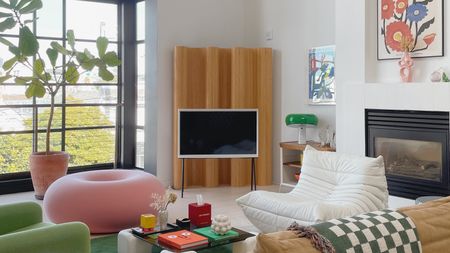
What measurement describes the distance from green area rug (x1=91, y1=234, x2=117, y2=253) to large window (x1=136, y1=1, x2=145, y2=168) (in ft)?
9.55

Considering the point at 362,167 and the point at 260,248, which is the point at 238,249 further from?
the point at 260,248

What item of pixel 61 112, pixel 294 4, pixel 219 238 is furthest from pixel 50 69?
pixel 219 238

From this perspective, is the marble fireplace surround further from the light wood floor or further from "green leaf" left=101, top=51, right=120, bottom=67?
"green leaf" left=101, top=51, right=120, bottom=67

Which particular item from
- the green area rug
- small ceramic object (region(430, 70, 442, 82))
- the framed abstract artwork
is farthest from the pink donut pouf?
small ceramic object (region(430, 70, 442, 82))

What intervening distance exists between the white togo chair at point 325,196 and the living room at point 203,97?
40 mm

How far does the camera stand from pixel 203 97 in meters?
6.40

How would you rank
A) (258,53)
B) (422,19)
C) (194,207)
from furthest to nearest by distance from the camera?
(258,53), (422,19), (194,207)

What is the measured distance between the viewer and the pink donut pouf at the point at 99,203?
13.5 ft

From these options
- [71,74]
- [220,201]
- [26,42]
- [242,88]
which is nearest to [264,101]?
[242,88]

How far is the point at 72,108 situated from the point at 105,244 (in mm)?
3092

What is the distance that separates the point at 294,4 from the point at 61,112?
3.33 meters

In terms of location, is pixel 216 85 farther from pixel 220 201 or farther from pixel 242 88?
pixel 220 201

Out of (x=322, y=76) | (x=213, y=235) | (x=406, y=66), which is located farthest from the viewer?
(x=322, y=76)

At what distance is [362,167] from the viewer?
353cm
